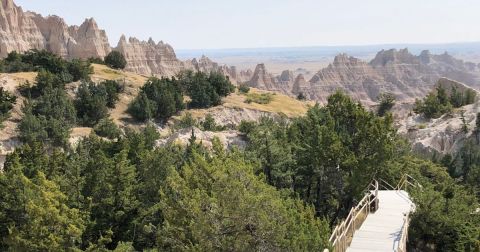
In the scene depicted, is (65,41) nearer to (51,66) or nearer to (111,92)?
(51,66)

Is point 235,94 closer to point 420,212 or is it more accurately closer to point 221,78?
point 221,78

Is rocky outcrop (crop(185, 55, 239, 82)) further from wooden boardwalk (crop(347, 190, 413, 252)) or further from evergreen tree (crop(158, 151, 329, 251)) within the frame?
evergreen tree (crop(158, 151, 329, 251))

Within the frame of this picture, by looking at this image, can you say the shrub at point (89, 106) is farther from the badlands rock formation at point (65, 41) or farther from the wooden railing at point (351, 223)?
the badlands rock formation at point (65, 41)

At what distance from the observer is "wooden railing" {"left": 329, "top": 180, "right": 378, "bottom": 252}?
19953 millimetres

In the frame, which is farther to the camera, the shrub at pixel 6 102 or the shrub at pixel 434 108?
the shrub at pixel 434 108

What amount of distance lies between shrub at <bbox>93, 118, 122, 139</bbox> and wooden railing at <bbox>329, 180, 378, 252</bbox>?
38121 millimetres

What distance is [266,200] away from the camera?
59.0 feet

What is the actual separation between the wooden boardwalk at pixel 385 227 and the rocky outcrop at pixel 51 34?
4214 inches

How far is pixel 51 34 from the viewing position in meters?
127

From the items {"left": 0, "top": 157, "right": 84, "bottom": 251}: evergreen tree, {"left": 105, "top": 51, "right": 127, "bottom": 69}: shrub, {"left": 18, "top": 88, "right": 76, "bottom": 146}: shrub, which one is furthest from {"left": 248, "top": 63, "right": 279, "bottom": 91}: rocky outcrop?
{"left": 0, "top": 157, "right": 84, "bottom": 251}: evergreen tree

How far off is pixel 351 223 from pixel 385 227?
242 cm

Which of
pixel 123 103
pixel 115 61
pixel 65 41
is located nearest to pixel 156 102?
pixel 123 103

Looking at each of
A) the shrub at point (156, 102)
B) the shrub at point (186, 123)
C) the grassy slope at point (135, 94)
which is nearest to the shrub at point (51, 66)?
the grassy slope at point (135, 94)

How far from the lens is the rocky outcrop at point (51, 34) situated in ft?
386
